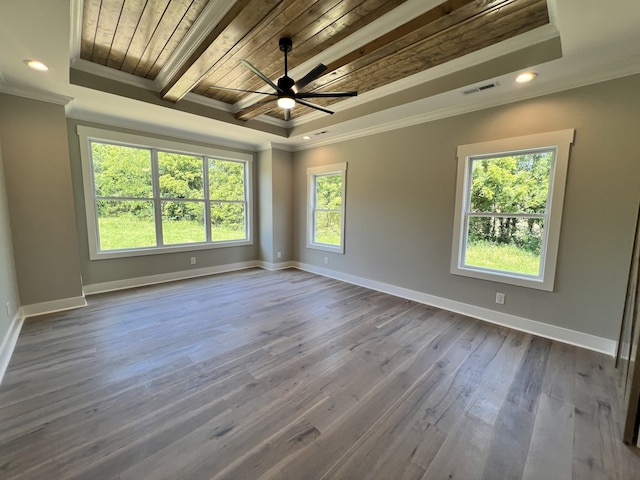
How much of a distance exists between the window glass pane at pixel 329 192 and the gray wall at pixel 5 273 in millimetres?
4256

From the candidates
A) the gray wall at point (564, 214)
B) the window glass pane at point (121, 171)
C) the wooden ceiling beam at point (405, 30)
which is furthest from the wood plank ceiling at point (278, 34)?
the window glass pane at point (121, 171)

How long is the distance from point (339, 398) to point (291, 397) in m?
0.34

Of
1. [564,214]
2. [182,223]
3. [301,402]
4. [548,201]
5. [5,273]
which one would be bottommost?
[301,402]

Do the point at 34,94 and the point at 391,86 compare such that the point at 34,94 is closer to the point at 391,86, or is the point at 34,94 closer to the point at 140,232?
the point at 140,232

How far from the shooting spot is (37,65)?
7.99 feet

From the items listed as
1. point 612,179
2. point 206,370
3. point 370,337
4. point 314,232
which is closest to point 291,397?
point 206,370

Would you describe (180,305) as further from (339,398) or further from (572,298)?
(572,298)

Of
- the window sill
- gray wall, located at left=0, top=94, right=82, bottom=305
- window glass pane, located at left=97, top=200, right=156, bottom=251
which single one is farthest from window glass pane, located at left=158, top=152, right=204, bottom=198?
gray wall, located at left=0, top=94, right=82, bottom=305

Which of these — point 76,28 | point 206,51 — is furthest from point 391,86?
point 76,28

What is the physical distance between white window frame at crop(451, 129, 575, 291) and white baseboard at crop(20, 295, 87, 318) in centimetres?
497

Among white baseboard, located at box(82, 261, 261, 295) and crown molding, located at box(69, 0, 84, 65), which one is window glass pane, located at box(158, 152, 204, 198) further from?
crown molding, located at box(69, 0, 84, 65)

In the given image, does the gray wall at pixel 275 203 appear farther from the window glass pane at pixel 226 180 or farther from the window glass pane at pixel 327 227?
the window glass pane at pixel 327 227

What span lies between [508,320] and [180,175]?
5.47 meters

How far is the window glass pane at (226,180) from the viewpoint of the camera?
5.23 m
